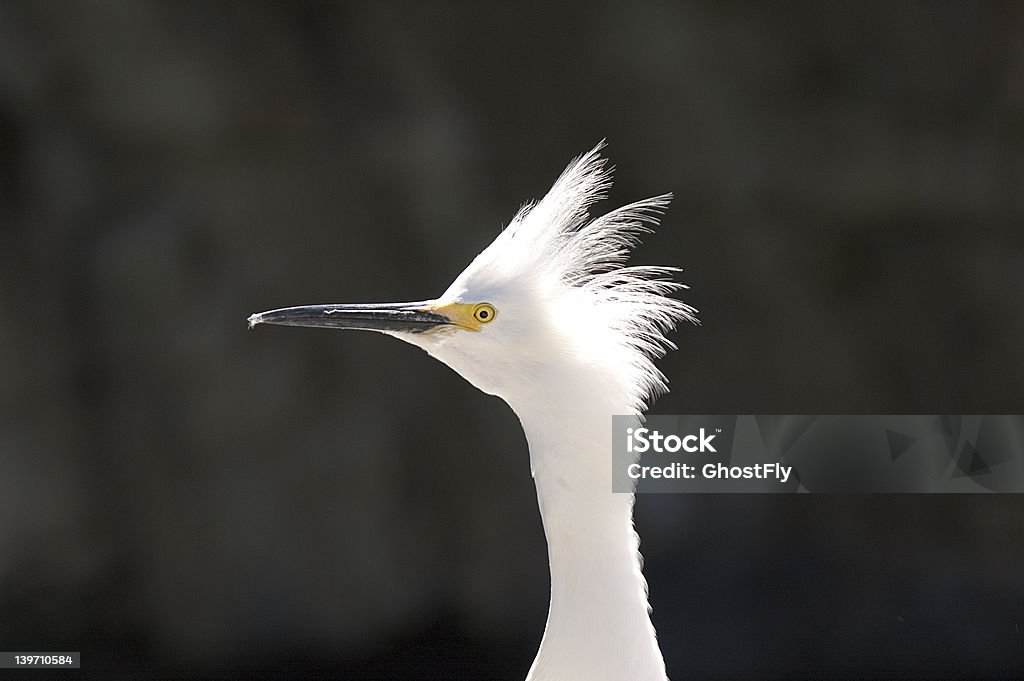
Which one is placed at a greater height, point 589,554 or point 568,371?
point 568,371

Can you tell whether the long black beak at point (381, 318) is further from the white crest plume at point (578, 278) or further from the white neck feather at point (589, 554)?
the white neck feather at point (589, 554)

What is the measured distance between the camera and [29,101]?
3.25m

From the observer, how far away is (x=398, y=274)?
3.42m

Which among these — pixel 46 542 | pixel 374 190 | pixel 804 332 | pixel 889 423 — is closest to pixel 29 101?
pixel 374 190

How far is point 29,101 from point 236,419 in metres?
1.05

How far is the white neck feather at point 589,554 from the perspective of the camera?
1.42m

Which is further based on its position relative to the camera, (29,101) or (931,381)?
(931,381)

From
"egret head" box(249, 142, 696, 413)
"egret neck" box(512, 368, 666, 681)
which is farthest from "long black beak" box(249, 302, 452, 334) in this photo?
"egret neck" box(512, 368, 666, 681)

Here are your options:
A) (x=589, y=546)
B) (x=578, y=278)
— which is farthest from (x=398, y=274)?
(x=589, y=546)

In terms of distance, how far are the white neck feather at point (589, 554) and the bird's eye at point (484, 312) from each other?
14 centimetres

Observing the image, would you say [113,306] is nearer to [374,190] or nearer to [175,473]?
[175,473]

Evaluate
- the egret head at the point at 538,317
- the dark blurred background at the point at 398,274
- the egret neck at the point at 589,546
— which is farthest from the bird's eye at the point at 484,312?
the dark blurred background at the point at 398,274

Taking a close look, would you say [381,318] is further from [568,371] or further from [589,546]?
[589,546]

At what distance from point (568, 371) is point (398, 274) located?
6.65 feet
